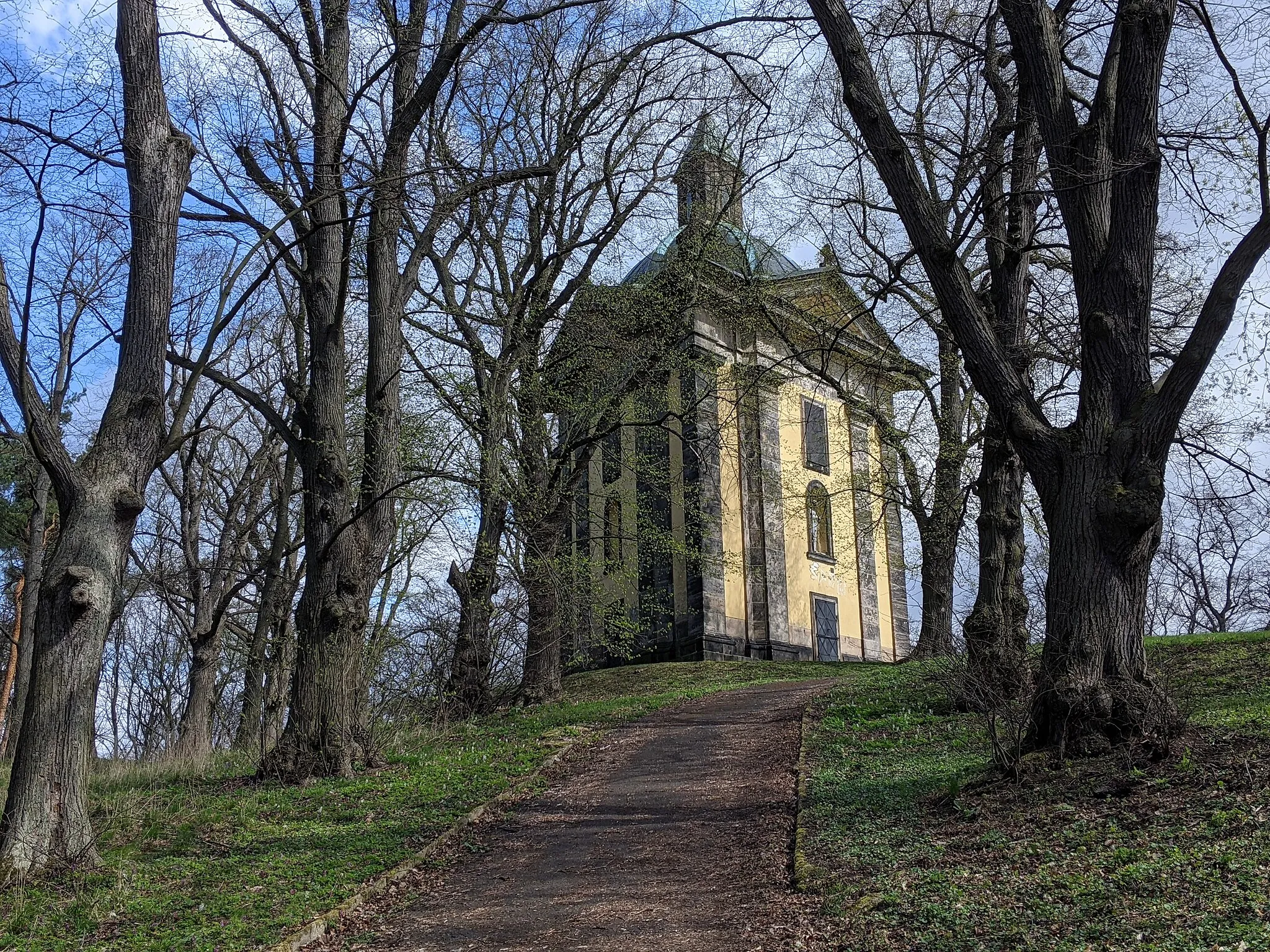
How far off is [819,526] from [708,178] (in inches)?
465

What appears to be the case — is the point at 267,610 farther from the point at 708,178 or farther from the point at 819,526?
Answer: the point at 819,526

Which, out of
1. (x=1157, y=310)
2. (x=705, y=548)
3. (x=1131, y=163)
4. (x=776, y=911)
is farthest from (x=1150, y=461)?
(x=705, y=548)

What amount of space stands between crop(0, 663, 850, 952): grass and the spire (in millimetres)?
10523

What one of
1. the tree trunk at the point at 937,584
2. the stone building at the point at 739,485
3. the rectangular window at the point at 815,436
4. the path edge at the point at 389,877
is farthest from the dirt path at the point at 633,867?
the rectangular window at the point at 815,436

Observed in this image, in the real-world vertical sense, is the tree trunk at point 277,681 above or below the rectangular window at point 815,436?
→ below

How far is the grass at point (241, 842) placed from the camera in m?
6.53

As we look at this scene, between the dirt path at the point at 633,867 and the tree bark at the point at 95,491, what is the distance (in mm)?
2470

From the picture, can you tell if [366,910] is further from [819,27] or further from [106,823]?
[819,27]

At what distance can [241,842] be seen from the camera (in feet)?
27.9

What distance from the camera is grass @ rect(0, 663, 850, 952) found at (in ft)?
21.4

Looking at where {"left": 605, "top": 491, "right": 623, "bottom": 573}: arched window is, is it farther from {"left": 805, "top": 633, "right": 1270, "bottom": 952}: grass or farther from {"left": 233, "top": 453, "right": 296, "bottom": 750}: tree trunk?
{"left": 805, "top": 633, "right": 1270, "bottom": 952}: grass

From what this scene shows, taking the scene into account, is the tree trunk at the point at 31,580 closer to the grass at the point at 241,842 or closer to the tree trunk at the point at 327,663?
the grass at the point at 241,842

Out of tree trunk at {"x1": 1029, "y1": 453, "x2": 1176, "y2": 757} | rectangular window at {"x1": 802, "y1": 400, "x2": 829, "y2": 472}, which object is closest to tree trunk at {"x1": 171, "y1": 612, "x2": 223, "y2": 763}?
tree trunk at {"x1": 1029, "y1": 453, "x2": 1176, "y2": 757}

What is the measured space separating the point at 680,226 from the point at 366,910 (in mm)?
16379
